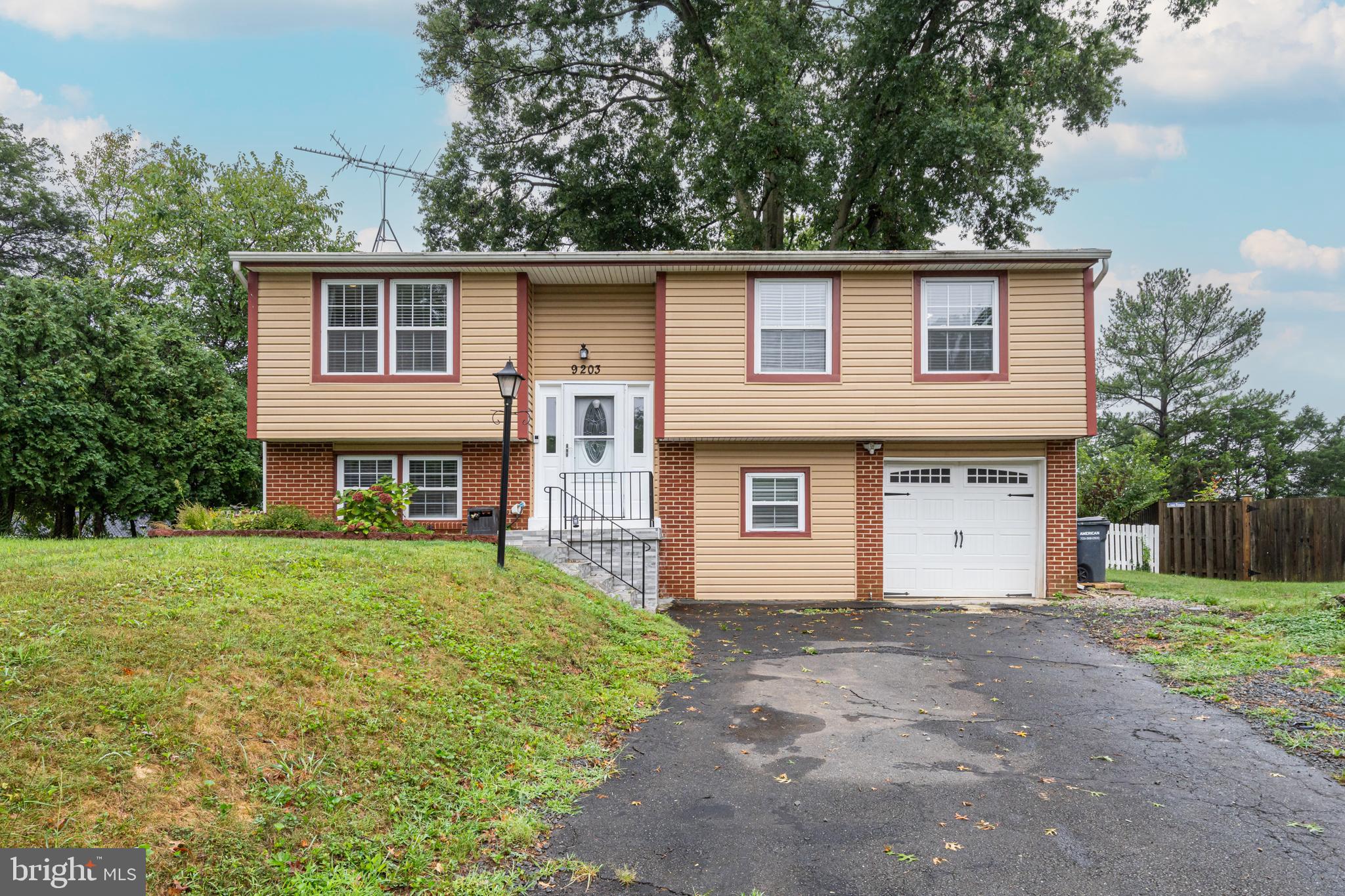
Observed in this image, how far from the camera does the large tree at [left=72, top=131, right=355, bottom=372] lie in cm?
2181

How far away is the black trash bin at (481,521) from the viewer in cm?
1220

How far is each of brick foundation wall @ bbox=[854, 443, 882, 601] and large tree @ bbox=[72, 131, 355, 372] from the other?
17.1 meters

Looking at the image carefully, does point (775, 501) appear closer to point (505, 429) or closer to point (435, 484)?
point (505, 429)

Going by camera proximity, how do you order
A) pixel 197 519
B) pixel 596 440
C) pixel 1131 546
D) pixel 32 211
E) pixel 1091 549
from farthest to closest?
pixel 32 211, pixel 1131 546, pixel 1091 549, pixel 596 440, pixel 197 519

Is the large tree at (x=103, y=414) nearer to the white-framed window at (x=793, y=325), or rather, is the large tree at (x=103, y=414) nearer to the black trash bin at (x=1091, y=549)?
the white-framed window at (x=793, y=325)

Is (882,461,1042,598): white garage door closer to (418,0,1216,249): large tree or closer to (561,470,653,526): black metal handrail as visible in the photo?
(561,470,653,526): black metal handrail

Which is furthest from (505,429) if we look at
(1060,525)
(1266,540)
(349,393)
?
(1266,540)

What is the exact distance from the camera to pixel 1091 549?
1381 cm

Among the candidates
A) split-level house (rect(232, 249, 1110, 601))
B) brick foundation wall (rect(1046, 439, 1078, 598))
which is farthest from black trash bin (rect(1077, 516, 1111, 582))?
split-level house (rect(232, 249, 1110, 601))

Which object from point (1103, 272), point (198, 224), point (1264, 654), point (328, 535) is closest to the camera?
point (1264, 654)

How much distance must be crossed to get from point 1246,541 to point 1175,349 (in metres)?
23.4

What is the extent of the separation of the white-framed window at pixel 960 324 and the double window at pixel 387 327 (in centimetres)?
754

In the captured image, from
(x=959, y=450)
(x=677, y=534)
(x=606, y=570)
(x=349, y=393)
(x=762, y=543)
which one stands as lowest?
(x=606, y=570)

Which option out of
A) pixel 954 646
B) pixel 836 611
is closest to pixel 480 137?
pixel 836 611
